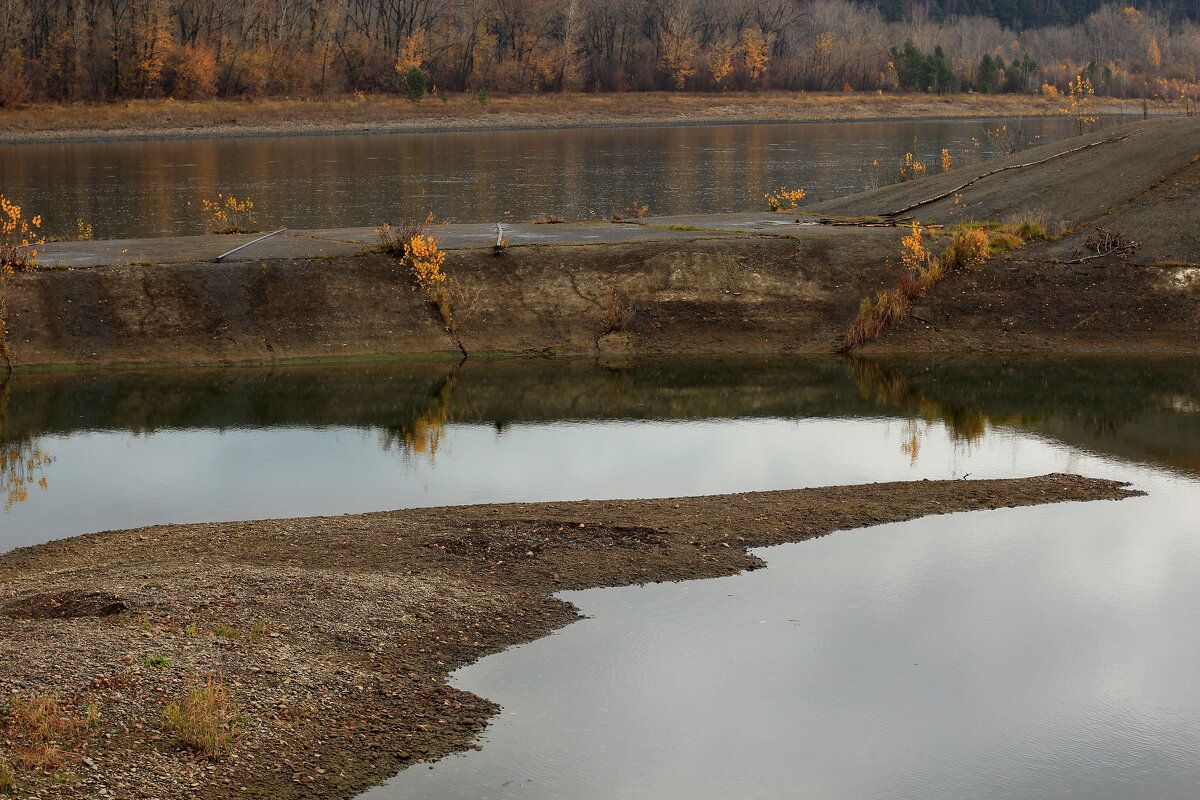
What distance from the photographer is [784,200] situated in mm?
39969

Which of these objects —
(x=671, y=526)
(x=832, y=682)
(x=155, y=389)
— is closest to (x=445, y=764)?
(x=832, y=682)

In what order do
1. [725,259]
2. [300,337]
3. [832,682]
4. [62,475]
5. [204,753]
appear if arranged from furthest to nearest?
[725,259]
[300,337]
[62,475]
[832,682]
[204,753]

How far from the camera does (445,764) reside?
8641 mm

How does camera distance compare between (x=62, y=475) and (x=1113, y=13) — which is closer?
(x=62, y=475)

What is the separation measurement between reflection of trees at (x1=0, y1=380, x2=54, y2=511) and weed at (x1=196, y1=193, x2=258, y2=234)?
1189cm

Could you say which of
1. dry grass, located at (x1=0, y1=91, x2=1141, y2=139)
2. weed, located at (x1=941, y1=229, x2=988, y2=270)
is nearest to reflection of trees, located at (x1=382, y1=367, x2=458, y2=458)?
weed, located at (x1=941, y1=229, x2=988, y2=270)

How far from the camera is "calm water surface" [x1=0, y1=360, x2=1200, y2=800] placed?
893cm

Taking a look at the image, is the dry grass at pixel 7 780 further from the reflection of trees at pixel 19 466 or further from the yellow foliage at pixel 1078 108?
the yellow foliage at pixel 1078 108

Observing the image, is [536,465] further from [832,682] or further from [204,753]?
[204,753]

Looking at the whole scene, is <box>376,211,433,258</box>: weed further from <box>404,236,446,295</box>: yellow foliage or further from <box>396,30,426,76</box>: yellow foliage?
<box>396,30,426,76</box>: yellow foliage

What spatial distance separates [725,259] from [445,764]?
18487mm

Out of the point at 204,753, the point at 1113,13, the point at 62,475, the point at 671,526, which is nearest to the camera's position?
the point at 204,753

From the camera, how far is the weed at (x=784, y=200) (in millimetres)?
34781

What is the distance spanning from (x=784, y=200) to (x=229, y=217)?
15203mm
